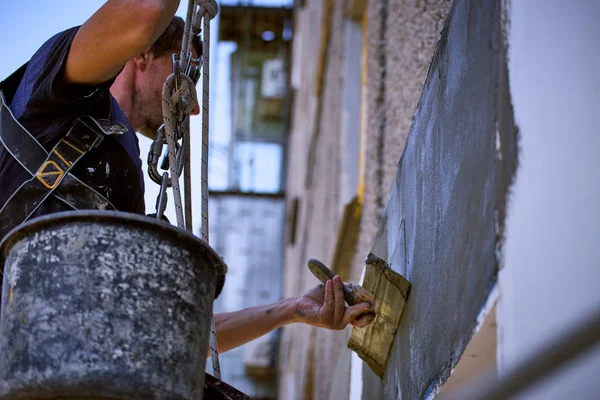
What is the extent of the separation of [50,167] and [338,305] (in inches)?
43.0

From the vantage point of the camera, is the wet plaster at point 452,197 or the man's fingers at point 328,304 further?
the man's fingers at point 328,304

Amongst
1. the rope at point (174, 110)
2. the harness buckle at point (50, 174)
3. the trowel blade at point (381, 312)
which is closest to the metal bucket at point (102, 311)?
the rope at point (174, 110)

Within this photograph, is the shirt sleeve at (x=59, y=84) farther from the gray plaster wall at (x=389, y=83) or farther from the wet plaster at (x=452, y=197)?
the gray plaster wall at (x=389, y=83)

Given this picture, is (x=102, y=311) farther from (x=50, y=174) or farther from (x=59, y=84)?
(x=59, y=84)

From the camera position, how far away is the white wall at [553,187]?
5.39 feet

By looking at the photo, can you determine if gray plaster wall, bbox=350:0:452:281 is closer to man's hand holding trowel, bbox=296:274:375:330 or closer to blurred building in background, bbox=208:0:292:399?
man's hand holding trowel, bbox=296:274:375:330

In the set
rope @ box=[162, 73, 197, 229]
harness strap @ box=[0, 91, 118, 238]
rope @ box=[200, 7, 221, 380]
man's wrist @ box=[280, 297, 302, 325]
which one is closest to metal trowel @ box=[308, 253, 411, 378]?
man's wrist @ box=[280, 297, 302, 325]

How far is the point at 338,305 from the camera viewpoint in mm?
3178

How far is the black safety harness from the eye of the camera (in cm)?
271

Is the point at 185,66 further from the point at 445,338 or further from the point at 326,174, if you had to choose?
the point at 326,174

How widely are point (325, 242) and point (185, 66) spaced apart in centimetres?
494

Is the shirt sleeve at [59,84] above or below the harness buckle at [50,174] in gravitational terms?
above

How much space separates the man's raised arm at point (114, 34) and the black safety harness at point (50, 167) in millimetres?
183

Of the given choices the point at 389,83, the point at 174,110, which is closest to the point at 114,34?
the point at 174,110
